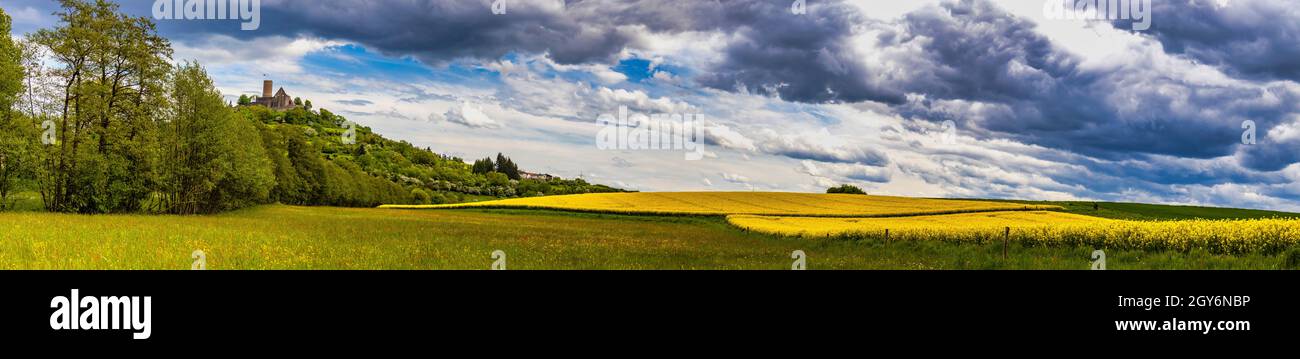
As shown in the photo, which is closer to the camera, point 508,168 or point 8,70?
point 8,70

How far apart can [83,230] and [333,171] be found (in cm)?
8527

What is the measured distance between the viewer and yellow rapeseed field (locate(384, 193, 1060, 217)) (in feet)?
240

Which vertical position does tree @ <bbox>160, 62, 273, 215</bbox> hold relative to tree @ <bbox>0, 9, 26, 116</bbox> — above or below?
below

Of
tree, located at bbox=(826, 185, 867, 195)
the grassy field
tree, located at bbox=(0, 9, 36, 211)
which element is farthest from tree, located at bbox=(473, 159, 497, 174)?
the grassy field

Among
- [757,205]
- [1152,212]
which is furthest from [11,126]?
[1152,212]

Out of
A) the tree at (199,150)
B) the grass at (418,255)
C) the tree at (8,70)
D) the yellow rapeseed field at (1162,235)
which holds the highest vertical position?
the tree at (8,70)

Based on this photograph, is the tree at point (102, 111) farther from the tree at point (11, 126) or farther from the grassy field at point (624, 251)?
the grassy field at point (624, 251)

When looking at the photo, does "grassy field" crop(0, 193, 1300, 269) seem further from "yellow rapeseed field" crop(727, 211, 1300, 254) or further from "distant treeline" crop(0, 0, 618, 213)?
"distant treeline" crop(0, 0, 618, 213)

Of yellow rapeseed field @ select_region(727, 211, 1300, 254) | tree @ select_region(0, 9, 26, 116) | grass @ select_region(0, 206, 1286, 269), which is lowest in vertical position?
grass @ select_region(0, 206, 1286, 269)

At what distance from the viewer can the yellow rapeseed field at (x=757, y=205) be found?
240ft

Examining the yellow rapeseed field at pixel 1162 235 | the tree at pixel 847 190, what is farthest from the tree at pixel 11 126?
the tree at pixel 847 190

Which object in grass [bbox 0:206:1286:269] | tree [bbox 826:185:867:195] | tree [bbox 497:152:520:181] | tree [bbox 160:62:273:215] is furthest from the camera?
tree [bbox 497:152:520:181]

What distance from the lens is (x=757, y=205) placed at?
268ft

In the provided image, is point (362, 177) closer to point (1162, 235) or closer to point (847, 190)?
point (847, 190)
